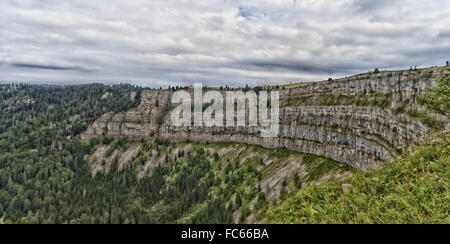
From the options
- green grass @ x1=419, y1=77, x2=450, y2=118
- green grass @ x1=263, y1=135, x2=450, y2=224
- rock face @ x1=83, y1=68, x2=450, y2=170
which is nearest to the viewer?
green grass @ x1=263, y1=135, x2=450, y2=224

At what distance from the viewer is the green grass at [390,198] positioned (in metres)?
11.0

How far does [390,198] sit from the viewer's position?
40.1 ft

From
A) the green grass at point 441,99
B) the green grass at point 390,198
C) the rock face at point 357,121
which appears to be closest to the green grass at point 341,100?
the rock face at point 357,121

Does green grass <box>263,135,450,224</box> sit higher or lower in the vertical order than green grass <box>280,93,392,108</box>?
lower

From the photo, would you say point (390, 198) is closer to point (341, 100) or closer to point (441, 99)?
point (441, 99)

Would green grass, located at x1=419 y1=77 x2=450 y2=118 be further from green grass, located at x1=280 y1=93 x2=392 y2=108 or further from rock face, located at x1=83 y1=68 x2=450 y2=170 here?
green grass, located at x1=280 y1=93 x2=392 y2=108

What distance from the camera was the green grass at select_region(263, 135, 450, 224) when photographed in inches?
433

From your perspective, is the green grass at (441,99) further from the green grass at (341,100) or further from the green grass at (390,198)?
the green grass at (341,100)

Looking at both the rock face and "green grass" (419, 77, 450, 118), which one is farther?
the rock face

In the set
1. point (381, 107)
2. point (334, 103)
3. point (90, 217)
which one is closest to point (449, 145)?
point (381, 107)

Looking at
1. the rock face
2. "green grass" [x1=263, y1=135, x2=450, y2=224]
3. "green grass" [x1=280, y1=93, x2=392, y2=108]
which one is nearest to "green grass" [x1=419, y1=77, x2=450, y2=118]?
"green grass" [x1=263, y1=135, x2=450, y2=224]
